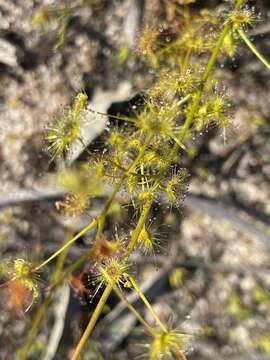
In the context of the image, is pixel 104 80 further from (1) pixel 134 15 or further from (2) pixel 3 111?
(2) pixel 3 111

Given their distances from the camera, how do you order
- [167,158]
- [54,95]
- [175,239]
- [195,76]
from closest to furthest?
[167,158]
[195,76]
[54,95]
[175,239]

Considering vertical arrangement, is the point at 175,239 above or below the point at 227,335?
above

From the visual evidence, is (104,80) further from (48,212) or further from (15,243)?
(15,243)

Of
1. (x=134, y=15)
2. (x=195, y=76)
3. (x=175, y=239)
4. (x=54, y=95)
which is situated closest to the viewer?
(x=195, y=76)

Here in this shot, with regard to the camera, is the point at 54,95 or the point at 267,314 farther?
the point at 267,314

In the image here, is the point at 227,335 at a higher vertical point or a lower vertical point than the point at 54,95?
lower

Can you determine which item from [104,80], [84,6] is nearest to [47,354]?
[104,80]

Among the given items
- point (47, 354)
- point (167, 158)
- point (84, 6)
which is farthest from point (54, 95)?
point (47, 354)

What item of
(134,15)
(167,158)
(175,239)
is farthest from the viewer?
(175,239)

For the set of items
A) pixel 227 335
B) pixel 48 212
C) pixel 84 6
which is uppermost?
pixel 84 6

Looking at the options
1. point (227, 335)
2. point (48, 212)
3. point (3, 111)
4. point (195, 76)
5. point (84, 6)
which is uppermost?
point (84, 6)
